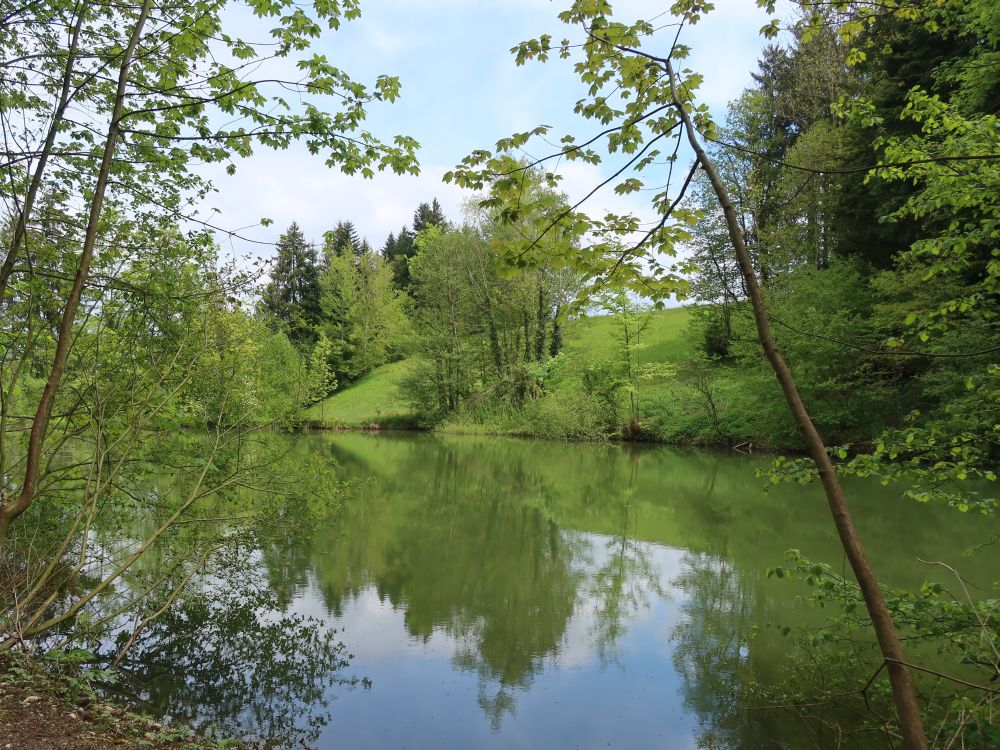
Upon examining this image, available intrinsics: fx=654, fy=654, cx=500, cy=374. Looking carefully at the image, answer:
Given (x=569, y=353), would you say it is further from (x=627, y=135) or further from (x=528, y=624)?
(x=627, y=135)

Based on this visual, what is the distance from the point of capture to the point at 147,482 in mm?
6223

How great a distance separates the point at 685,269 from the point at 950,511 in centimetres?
1256

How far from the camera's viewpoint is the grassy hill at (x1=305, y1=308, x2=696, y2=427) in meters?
31.7

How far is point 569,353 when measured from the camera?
104ft

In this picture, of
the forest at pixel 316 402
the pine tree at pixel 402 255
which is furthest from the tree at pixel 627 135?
the pine tree at pixel 402 255

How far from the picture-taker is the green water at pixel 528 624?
507 centimetres

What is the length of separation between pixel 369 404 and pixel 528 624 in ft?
117

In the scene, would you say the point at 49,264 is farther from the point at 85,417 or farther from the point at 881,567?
the point at 881,567

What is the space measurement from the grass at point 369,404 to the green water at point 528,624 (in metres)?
24.1

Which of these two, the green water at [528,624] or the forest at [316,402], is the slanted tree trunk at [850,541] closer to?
the forest at [316,402]

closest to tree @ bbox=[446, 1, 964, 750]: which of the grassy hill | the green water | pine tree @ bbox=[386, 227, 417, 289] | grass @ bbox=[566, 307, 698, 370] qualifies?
the green water

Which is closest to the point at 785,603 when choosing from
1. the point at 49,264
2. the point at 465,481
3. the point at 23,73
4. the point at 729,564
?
the point at 729,564

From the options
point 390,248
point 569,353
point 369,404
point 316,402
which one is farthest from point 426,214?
point 316,402

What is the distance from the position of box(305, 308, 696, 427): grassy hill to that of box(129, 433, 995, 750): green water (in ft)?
58.5
